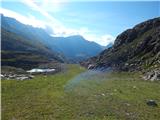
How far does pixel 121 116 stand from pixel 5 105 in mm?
13004

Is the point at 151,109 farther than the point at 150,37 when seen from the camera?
No

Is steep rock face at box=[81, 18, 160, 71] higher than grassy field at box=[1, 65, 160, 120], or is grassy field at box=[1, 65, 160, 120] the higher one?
steep rock face at box=[81, 18, 160, 71]

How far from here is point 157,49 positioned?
413ft

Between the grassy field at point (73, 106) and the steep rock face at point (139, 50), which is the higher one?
the steep rock face at point (139, 50)

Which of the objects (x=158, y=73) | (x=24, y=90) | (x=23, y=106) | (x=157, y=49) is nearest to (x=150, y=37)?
(x=157, y=49)

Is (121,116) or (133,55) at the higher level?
(133,55)

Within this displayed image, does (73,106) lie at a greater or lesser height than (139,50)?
lesser

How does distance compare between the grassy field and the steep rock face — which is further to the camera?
the steep rock face

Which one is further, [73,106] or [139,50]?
[139,50]

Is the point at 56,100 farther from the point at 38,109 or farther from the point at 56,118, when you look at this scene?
the point at 56,118

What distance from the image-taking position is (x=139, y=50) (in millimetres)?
146375

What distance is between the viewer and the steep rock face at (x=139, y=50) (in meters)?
115

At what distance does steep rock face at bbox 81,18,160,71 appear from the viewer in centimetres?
11525

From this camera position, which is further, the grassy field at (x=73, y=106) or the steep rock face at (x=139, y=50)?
the steep rock face at (x=139, y=50)
